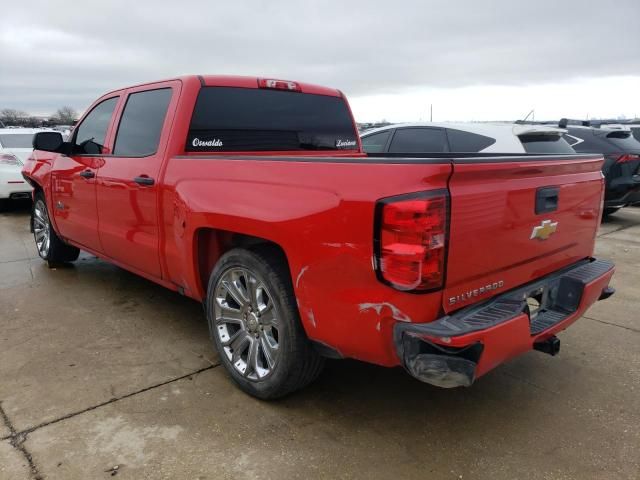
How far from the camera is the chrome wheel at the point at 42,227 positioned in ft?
19.0

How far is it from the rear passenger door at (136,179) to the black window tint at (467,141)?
3.77 meters

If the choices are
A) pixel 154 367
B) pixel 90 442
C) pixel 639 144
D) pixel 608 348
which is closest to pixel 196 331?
pixel 154 367

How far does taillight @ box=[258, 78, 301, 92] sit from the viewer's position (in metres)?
3.92

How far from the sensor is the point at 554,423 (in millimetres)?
2811

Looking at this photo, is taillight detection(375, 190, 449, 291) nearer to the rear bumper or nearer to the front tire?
the rear bumper

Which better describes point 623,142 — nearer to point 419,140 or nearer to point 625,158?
point 625,158

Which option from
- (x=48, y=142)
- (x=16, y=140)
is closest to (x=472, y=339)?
(x=48, y=142)

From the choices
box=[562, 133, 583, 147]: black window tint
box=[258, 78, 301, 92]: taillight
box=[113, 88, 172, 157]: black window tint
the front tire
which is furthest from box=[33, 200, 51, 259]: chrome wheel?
box=[562, 133, 583, 147]: black window tint

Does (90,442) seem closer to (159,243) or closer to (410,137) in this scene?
(159,243)

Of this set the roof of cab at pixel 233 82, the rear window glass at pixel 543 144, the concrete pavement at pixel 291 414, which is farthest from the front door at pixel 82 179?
the rear window glass at pixel 543 144

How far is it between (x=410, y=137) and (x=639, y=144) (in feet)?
15.4

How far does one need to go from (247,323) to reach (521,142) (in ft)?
14.6

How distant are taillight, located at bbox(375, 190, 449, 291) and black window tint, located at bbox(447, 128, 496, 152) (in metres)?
4.34

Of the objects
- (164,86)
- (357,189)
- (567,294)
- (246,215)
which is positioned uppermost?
(164,86)
